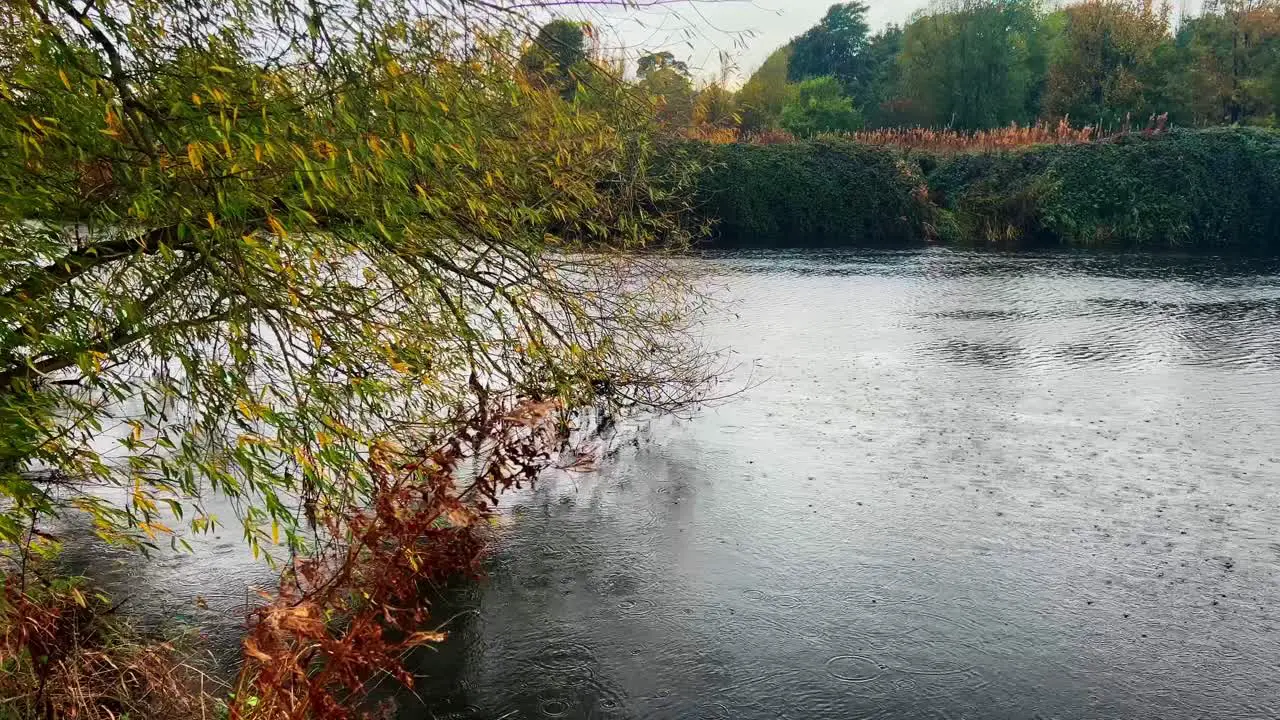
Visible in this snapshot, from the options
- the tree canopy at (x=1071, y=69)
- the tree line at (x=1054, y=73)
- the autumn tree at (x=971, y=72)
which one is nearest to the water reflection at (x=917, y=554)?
the tree line at (x=1054, y=73)

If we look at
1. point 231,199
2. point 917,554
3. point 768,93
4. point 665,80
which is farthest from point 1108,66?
point 231,199

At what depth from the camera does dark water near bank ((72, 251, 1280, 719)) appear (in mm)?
6672

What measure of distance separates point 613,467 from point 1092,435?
5.59 metres

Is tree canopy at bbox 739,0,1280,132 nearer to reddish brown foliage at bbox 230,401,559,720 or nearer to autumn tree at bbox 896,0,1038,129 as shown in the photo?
autumn tree at bbox 896,0,1038,129

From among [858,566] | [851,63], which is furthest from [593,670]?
[851,63]

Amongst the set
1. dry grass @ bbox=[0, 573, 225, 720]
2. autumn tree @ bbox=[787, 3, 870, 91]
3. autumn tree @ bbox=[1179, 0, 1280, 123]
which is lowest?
dry grass @ bbox=[0, 573, 225, 720]

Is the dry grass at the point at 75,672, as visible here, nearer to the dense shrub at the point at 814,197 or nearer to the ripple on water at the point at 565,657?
the ripple on water at the point at 565,657

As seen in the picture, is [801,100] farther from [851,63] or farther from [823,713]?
[823,713]

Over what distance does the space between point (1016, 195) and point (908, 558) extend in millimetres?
28793

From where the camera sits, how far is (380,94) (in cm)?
480

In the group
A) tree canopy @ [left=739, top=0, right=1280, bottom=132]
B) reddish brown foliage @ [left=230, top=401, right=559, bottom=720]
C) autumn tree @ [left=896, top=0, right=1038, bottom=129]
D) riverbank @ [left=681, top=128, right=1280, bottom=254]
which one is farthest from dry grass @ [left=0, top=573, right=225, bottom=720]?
autumn tree @ [left=896, top=0, right=1038, bottom=129]

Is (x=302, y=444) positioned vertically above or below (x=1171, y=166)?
below

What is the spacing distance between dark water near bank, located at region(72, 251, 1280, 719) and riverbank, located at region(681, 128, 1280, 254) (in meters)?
19.5

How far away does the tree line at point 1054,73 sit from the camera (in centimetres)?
4953
